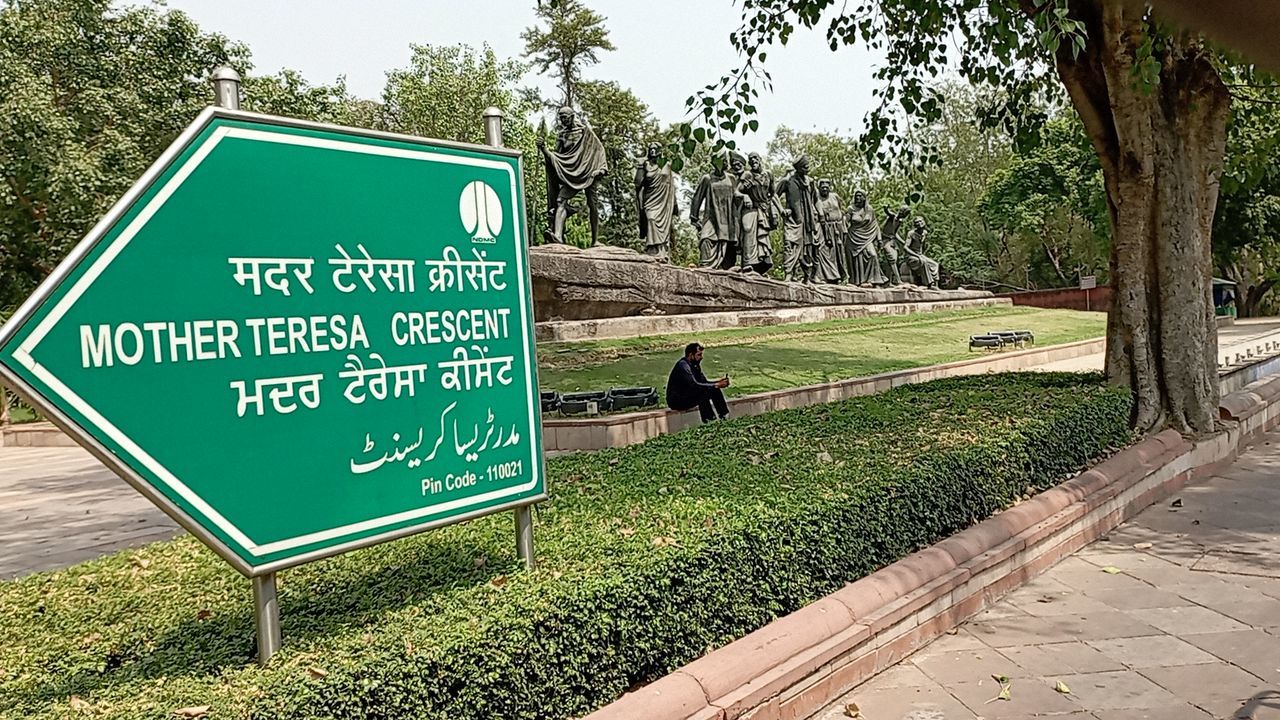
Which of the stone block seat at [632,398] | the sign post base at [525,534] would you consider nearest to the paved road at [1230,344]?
the stone block seat at [632,398]

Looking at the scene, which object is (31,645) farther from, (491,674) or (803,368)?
(803,368)

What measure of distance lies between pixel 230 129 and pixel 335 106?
20367 millimetres

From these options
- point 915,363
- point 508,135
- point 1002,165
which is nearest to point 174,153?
point 915,363

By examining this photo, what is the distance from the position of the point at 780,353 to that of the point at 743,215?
7062 mm

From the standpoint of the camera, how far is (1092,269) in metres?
35.5

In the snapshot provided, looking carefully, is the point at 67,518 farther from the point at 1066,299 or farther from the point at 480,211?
the point at 1066,299

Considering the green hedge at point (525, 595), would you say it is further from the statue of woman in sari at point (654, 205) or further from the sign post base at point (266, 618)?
the statue of woman in sari at point (654, 205)

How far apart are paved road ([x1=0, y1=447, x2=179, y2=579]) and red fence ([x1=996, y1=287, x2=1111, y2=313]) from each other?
29182 millimetres

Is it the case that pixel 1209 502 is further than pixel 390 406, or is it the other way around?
pixel 1209 502

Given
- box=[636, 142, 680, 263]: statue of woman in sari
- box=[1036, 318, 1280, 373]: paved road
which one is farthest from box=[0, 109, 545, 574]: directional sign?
box=[636, 142, 680, 263]: statue of woman in sari

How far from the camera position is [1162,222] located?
7523 millimetres

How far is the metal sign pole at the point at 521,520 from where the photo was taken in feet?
10.5

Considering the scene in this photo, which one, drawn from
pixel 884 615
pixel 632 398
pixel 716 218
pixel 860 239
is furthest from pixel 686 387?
pixel 860 239

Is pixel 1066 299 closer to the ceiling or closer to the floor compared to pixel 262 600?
closer to the ceiling
